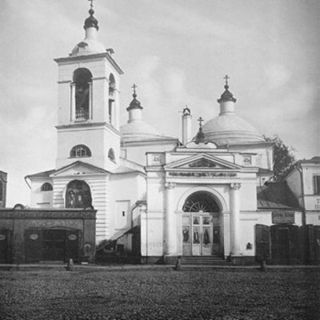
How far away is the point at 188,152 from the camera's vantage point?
80.6ft

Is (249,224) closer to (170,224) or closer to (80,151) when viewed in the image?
(170,224)

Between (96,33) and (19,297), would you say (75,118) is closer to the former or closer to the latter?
(96,33)

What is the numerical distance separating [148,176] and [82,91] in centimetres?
821

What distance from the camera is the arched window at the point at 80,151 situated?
94.5 ft

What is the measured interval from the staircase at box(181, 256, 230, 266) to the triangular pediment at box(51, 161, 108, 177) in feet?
24.1

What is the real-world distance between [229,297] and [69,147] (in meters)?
18.2

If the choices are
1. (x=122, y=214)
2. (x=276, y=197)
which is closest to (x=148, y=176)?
(x=122, y=214)

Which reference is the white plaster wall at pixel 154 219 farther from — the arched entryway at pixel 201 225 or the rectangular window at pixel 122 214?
the rectangular window at pixel 122 214

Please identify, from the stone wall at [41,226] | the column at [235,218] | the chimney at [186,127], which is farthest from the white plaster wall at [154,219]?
the chimney at [186,127]

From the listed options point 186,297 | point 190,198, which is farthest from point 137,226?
point 186,297

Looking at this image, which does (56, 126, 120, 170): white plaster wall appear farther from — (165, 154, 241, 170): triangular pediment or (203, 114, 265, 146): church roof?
(203, 114, 265, 146): church roof

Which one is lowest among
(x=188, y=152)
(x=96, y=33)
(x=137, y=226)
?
(x=137, y=226)

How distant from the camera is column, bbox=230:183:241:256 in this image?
23781 millimetres

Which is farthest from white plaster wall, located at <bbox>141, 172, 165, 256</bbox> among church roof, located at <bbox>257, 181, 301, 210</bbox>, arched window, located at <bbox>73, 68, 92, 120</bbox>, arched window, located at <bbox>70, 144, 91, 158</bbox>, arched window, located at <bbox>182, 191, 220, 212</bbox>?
arched window, located at <bbox>73, 68, 92, 120</bbox>
